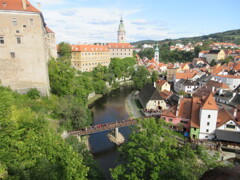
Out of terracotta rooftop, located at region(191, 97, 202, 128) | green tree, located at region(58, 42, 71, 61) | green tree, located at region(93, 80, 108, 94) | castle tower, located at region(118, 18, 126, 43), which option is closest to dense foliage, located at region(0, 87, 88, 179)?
terracotta rooftop, located at region(191, 97, 202, 128)

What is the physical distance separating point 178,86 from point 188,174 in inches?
1419

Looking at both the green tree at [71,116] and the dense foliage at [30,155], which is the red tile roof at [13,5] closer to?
the green tree at [71,116]

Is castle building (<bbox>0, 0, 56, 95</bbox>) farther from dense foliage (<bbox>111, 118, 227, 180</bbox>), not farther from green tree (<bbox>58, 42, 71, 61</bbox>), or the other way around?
green tree (<bbox>58, 42, 71, 61</bbox>)

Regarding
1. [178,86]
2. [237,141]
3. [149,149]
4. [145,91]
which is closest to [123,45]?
[178,86]

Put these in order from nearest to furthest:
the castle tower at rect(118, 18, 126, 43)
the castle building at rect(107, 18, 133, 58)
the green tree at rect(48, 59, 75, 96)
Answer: the green tree at rect(48, 59, 75, 96), the castle building at rect(107, 18, 133, 58), the castle tower at rect(118, 18, 126, 43)

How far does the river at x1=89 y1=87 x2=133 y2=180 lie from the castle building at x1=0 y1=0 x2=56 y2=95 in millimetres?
10467

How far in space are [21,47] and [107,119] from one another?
1593 cm

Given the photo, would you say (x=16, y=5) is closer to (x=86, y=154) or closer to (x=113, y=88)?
(x=86, y=154)

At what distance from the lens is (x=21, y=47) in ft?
69.3

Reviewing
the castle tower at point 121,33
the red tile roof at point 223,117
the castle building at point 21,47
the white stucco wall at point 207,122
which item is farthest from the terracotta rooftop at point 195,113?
the castle tower at point 121,33

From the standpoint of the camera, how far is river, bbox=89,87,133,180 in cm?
1861

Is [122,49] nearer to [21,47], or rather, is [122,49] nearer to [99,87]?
[99,87]

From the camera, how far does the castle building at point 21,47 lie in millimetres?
20047

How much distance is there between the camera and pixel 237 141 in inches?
723
